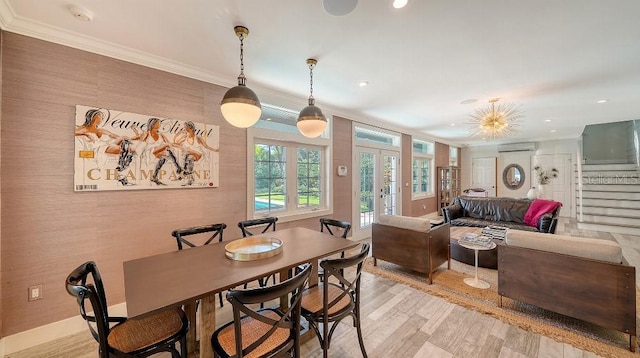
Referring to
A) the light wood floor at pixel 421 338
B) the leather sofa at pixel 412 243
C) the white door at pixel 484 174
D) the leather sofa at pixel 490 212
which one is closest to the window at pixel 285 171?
the leather sofa at pixel 412 243

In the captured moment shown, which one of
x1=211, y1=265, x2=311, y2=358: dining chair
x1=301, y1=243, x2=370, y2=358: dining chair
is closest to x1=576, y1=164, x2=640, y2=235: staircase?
x1=301, y1=243, x2=370, y2=358: dining chair

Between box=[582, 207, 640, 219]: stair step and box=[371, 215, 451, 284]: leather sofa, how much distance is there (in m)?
5.18

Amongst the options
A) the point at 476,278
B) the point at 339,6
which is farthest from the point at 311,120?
the point at 476,278

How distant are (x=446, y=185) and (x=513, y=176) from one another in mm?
2614

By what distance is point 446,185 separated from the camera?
8.27 meters

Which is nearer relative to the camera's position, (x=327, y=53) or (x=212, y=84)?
(x=327, y=53)

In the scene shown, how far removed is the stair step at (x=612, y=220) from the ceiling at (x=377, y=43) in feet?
10.5

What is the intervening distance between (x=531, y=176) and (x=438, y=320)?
857cm

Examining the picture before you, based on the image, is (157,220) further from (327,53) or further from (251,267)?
(327,53)

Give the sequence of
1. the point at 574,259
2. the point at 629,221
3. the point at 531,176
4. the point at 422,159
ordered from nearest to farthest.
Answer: the point at 574,259
the point at 629,221
the point at 422,159
the point at 531,176

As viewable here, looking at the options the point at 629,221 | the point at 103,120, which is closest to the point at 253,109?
the point at 103,120

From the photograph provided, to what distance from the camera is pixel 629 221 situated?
17.7ft

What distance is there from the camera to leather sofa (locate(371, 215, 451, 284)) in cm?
311

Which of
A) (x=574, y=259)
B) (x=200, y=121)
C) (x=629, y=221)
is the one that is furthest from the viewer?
(x=629, y=221)
